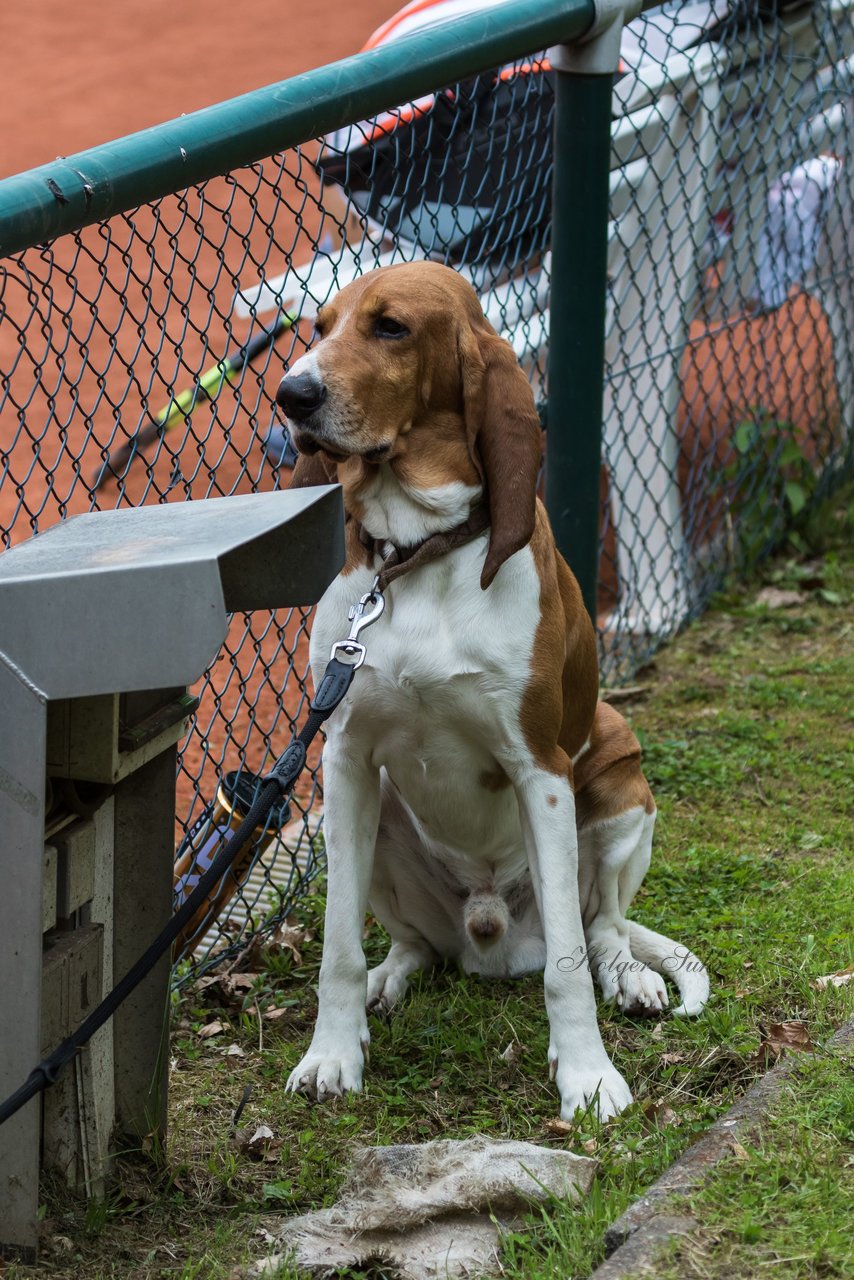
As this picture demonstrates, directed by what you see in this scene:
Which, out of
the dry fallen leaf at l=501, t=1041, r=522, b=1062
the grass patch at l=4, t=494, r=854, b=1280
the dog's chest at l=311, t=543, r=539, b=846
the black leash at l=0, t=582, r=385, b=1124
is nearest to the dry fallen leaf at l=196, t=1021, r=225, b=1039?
the grass patch at l=4, t=494, r=854, b=1280

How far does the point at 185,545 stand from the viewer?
6.14 feet

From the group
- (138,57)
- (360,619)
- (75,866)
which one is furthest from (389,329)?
(138,57)

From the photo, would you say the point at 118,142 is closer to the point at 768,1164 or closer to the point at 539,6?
the point at 539,6

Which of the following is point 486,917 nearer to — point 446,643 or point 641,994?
point 641,994

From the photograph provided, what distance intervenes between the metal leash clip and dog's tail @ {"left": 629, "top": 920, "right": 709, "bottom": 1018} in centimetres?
94

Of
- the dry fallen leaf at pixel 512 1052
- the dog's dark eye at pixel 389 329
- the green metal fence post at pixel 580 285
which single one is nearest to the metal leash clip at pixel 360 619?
the dog's dark eye at pixel 389 329

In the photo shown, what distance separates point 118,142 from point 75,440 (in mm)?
5364

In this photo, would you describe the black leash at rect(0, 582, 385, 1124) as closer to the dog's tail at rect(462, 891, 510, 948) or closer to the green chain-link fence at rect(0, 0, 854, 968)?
the dog's tail at rect(462, 891, 510, 948)

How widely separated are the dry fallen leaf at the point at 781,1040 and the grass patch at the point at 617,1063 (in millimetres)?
22

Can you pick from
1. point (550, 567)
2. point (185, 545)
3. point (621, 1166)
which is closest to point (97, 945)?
point (185, 545)

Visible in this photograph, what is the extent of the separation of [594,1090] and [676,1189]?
21.5 inches

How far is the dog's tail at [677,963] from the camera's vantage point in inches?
117

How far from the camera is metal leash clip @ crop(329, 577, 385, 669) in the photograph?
8.30 ft

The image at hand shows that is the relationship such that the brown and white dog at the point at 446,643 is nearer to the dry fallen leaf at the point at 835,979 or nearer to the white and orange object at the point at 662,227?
the dry fallen leaf at the point at 835,979
